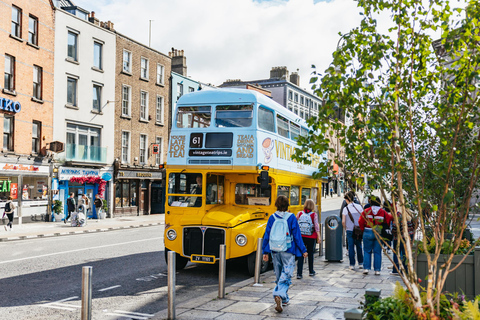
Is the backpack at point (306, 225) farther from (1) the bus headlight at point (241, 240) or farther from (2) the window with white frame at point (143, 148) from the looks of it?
(2) the window with white frame at point (143, 148)

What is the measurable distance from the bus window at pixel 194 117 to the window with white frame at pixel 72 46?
2097 cm

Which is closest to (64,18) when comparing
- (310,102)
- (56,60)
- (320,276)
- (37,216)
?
(56,60)

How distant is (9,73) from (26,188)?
6.16 metres

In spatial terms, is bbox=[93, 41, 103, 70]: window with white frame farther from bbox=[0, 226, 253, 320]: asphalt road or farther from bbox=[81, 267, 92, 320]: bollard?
bbox=[81, 267, 92, 320]: bollard

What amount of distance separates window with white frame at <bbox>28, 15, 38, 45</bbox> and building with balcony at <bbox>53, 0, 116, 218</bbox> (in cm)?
160

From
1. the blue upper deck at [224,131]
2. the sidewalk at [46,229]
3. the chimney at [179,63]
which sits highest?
the chimney at [179,63]

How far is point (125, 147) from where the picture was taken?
35.6 m

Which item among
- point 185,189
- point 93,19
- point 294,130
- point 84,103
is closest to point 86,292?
point 185,189

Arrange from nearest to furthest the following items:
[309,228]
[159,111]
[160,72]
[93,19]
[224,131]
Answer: [309,228]
[224,131]
[93,19]
[159,111]
[160,72]

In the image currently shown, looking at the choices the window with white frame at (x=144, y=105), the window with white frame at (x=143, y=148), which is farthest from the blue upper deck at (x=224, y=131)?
the window with white frame at (x=144, y=105)

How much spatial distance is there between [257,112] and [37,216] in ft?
65.5

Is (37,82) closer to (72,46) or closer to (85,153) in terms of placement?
(72,46)

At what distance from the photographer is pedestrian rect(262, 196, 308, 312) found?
25.1 ft

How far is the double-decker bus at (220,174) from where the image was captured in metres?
11.1
